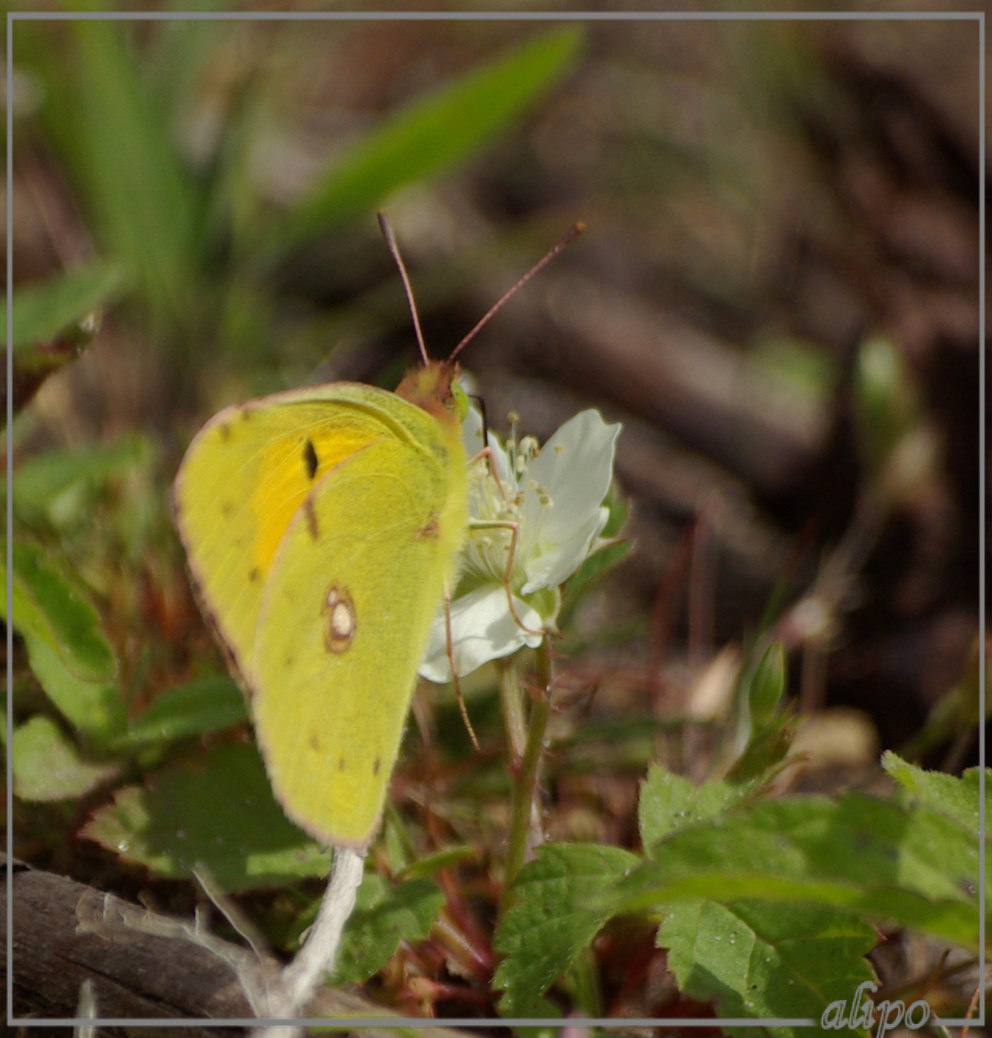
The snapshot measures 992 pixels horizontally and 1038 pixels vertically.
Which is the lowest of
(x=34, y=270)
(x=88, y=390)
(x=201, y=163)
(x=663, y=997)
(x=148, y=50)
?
(x=663, y=997)

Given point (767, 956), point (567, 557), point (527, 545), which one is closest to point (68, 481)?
point (527, 545)

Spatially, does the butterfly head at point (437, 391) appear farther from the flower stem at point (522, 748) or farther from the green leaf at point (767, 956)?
the green leaf at point (767, 956)

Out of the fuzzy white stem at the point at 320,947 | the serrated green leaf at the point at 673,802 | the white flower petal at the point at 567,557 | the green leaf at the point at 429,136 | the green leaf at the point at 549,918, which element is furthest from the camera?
the green leaf at the point at 429,136

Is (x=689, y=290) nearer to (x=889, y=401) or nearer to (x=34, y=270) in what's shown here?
(x=889, y=401)

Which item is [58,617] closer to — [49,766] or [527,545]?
[49,766]

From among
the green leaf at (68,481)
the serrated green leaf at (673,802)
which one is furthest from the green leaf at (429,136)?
the serrated green leaf at (673,802)

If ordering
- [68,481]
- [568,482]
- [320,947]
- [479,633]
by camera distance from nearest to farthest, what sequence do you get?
[320,947], [479,633], [568,482], [68,481]

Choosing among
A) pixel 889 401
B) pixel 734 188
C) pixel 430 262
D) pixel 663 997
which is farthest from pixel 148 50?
pixel 663 997
